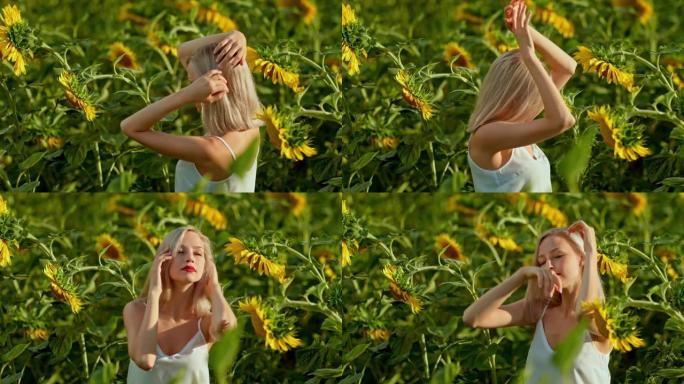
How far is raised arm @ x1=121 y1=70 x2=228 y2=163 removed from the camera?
318 cm

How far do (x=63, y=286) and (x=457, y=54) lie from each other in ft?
3.84

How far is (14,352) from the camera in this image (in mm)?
3666

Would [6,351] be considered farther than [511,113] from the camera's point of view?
Yes

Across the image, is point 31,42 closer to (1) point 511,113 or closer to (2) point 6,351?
(2) point 6,351

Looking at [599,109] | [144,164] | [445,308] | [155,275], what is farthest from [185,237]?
[599,109]

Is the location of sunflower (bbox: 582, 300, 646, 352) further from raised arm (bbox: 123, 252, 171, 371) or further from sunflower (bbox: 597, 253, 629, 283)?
raised arm (bbox: 123, 252, 171, 371)

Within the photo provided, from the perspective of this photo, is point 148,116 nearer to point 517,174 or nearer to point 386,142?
point 386,142

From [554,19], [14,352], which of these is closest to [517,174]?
[554,19]

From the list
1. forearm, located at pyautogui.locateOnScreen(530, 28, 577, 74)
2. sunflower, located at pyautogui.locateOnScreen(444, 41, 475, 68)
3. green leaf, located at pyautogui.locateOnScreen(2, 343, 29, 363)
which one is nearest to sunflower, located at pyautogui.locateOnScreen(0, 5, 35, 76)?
green leaf, located at pyautogui.locateOnScreen(2, 343, 29, 363)

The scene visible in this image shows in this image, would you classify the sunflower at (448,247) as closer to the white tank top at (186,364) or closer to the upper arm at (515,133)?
the upper arm at (515,133)

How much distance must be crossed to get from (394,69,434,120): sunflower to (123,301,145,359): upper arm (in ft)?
2.82

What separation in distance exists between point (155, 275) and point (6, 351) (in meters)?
0.70

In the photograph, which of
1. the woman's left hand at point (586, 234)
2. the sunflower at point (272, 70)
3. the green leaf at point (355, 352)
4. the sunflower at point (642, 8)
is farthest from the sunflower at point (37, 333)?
the sunflower at point (642, 8)

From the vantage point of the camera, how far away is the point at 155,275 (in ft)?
10.6
